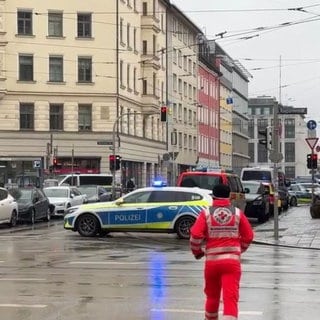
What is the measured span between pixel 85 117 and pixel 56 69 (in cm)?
461

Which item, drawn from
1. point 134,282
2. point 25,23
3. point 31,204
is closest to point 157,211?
point 31,204

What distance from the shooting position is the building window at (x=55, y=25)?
63.2 meters

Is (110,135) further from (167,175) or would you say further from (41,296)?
(41,296)

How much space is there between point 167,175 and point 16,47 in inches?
930

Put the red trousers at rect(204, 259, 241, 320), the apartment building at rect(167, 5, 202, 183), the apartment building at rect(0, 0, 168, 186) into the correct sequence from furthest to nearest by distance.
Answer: the apartment building at rect(167, 5, 202, 183) → the apartment building at rect(0, 0, 168, 186) → the red trousers at rect(204, 259, 241, 320)

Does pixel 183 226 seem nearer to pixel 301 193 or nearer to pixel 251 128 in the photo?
pixel 301 193

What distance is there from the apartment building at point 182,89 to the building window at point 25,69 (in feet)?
61.7

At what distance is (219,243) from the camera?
8031 mm

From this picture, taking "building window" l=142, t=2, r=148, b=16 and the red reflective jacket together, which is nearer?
the red reflective jacket

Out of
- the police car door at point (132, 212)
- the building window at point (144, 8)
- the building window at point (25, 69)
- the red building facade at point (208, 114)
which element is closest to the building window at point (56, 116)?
the building window at point (25, 69)

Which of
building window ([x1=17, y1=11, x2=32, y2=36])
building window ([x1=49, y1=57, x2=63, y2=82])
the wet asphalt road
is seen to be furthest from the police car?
building window ([x1=17, y1=11, x2=32, y2=36])

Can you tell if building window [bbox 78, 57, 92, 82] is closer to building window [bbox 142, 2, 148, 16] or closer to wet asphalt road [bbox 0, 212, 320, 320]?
building window [bbox 142, 2, 148, 16]

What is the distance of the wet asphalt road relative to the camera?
9961 millimetres

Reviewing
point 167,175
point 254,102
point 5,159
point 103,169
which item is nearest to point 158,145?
point 167,175
